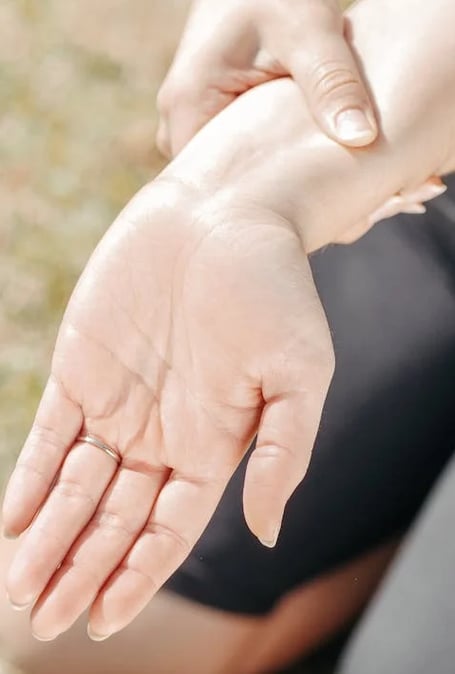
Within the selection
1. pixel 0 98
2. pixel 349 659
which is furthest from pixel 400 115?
pixel 0 98

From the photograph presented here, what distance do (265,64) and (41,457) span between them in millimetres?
330

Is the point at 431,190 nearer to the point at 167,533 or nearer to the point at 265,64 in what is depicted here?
the point at 265,64

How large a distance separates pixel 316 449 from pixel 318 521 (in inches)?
2.4

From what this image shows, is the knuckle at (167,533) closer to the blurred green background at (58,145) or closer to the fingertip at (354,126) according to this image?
the fingertip at (354,126)

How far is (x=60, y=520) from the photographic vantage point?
0.47 metres

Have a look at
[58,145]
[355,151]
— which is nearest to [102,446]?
[355,151]

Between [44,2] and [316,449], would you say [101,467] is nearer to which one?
[316,449]

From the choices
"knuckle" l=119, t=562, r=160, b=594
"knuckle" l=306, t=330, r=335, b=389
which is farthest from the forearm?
"knuckle" l=119, t=562, r=160, b=594

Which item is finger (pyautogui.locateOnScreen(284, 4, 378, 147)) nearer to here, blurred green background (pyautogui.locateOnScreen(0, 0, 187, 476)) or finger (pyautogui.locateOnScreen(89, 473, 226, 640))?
finger (pyautogui.locateOnScreen(89, 473, 226, 640))

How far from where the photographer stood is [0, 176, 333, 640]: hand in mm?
462

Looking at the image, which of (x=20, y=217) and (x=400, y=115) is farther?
(x=20, y=217)

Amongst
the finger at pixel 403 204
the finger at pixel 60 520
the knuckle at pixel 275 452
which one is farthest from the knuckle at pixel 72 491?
the finger at pixel 403 204

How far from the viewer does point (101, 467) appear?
0.50m

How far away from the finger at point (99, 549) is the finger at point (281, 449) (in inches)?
2.8
